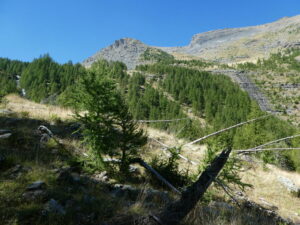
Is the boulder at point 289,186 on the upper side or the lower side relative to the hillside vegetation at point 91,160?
lower

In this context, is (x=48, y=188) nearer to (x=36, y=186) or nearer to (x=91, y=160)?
(x=36, y=186)

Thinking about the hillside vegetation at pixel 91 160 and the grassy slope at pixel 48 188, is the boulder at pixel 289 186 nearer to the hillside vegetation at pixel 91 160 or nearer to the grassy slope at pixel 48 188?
the hillside vegetation at pixel 91 160

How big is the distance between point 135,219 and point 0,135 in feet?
15.2

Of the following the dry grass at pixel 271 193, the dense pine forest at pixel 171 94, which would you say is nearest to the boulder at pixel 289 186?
the dry grass at pixel 271 193

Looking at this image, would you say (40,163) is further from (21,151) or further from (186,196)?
(186,196)

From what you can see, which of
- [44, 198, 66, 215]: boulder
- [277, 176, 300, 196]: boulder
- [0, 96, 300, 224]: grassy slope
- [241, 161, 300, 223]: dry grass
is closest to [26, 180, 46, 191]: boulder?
[0, 96, 300, 224]: grassy slope

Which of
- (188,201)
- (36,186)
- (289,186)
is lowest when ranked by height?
(289,186)

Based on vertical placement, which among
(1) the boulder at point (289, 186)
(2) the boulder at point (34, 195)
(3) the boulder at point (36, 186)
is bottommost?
(1) the boulder at point (289, 186)

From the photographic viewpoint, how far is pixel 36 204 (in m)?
2.65

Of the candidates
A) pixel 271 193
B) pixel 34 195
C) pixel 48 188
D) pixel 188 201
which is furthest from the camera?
pixel 271 193

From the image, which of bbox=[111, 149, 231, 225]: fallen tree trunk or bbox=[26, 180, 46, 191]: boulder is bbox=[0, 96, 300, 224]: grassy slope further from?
bbox=[111, 149, 231, 225]: fallen tree trunk

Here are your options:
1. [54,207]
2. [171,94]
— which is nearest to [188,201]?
[54,207]

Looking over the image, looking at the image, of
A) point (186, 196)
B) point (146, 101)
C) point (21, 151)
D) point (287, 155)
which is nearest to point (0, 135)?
point (21, 151)

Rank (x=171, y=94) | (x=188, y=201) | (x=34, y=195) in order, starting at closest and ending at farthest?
(x=188, y=201) < (x=34, y=195) < (x=171, y=94)
